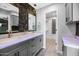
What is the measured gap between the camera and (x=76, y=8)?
2.01m

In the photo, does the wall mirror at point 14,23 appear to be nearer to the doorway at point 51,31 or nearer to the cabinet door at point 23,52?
the cabinet door at point 23,52

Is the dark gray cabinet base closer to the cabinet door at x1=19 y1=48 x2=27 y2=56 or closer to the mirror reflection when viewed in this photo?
the cabinet door at x1=19 y1=48 x2=27 y2=56

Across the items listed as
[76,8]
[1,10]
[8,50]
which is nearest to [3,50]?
[8,50]

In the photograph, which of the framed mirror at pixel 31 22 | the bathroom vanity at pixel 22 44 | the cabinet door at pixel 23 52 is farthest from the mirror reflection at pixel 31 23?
the cabinet door at pixel 23 52

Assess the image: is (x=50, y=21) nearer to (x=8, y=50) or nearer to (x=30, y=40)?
(x=30, y=40)

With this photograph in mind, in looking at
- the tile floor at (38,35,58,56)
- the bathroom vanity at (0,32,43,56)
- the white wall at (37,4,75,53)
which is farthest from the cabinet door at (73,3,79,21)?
the bathroom vanity at (0,32,43,56)

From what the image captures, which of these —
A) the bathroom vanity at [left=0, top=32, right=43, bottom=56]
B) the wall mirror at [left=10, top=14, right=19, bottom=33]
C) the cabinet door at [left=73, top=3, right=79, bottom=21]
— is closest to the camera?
the bathroom vanity at [left=0, top=32, right=43, bottom=56]

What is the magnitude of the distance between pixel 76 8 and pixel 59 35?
46 cm

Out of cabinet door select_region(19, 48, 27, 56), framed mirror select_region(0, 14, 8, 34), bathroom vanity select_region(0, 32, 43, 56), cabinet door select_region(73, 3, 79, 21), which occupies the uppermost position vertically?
A: cabinet door select_region(73, 3, 79, 21)

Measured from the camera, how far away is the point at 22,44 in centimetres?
205

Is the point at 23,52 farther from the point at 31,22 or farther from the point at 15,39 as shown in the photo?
the point at 31,22

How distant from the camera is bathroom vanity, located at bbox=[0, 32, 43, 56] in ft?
5.69

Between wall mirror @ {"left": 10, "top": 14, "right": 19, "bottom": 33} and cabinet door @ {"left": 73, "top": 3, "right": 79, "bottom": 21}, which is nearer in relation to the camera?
cabinet door @ {"left": 73, "top": 3, "right": 79, "bottom": 21}

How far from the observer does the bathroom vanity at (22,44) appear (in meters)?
1.74
